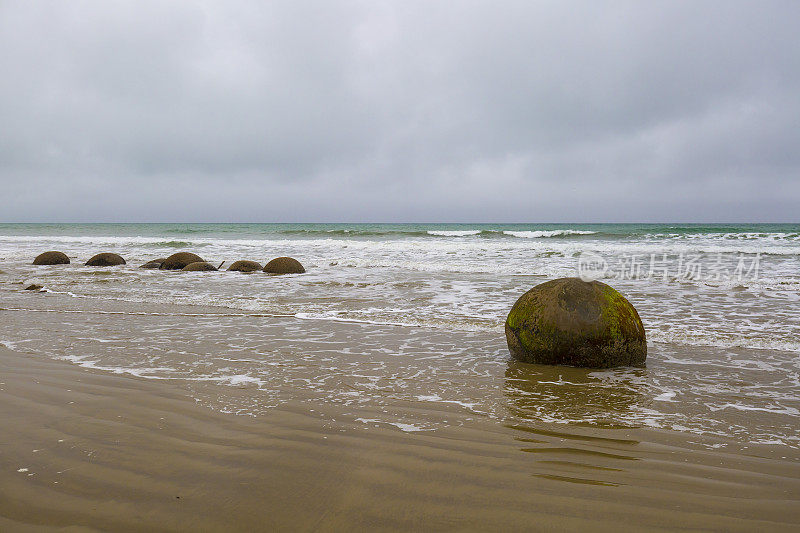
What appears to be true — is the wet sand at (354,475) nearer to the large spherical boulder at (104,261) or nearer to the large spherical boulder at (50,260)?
the large spherical boulder at (104,261)

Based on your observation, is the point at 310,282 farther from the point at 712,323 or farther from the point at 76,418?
the point at 76,418

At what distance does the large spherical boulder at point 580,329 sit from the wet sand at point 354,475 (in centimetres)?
160

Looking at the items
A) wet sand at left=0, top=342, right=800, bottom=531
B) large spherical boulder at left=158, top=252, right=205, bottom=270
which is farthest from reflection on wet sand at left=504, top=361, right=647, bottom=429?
large spherical boulder at left=158, top=252, right=205, bottom=270

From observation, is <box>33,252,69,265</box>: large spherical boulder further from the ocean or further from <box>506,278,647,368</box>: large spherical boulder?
<box>506,278,647,368</box>: large spherical boulder

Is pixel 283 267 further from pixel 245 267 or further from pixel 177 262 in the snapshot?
pixel 177 262

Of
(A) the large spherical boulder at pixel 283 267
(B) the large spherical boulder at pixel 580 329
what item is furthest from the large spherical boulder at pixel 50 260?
(B) the large spherical boulder at pixel 580 329

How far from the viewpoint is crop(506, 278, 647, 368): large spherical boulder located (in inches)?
193

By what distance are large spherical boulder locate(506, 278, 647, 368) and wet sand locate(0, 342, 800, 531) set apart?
62.8 inches

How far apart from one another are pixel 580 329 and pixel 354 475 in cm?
299

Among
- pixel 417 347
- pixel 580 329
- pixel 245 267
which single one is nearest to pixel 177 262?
pixel 245 267

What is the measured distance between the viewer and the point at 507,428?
338cm

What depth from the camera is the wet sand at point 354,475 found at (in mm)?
2230

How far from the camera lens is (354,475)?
104 inches

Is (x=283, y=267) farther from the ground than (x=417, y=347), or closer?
farther from the ground
